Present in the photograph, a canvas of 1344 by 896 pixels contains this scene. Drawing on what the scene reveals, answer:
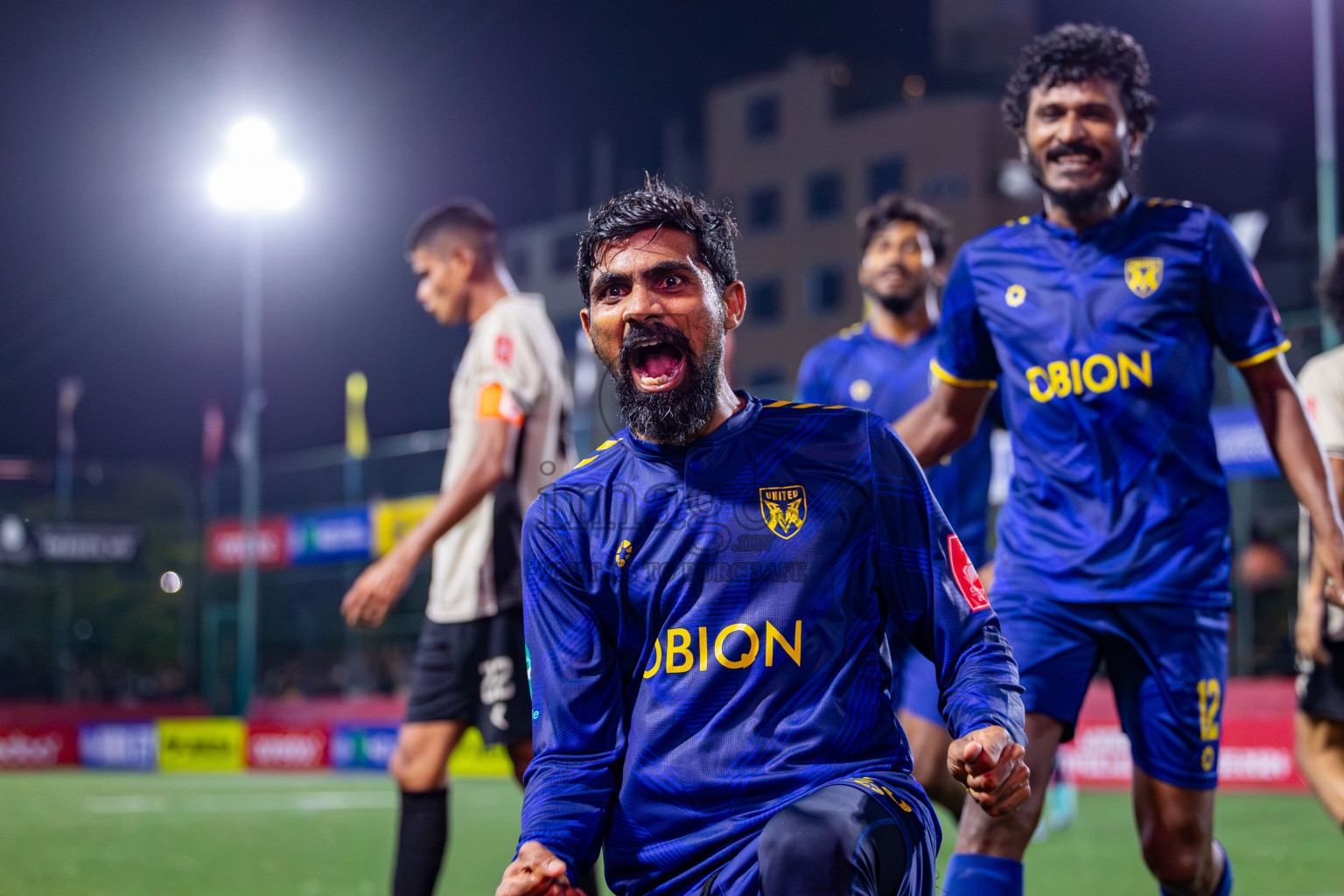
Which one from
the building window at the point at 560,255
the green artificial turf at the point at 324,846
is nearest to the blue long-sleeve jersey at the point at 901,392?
the green artificial turf at the point at 324,846

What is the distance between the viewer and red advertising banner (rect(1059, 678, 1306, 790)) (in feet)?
43.0

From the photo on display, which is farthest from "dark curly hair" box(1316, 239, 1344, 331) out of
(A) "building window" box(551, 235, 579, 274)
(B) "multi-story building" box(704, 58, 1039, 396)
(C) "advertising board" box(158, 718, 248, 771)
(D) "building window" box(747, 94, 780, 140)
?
(A) "building window" box(551, 235, 579, 274)

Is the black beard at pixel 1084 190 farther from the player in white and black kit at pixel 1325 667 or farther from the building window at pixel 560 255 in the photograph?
the building window at pixel 560 255

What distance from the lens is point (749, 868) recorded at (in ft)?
8.13

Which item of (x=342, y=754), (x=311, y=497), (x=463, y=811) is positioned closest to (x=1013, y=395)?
(x=463, y=811)

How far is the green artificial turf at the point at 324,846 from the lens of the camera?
7.52m

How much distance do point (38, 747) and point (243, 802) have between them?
12.6m

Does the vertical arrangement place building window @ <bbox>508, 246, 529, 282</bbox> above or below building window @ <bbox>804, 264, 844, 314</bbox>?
above

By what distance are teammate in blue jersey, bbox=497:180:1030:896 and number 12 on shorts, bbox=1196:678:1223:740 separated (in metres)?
1.50

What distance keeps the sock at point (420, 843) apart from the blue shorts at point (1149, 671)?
1.96 meters

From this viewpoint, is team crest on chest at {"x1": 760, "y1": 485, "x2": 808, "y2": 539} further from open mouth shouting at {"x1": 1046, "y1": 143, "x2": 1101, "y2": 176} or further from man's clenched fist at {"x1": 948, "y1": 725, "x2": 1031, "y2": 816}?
open mouth shouting at {"x1": 1046, "y1": 143, "x2": 1101, "y2": 176}

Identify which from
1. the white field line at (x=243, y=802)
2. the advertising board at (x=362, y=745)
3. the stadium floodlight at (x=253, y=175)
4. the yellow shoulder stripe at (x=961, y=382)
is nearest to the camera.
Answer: the yellow shoulder stripe at (x=961, y=382)

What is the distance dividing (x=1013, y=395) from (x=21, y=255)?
18186mm

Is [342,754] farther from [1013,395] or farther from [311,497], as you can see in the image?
[1013,395]
